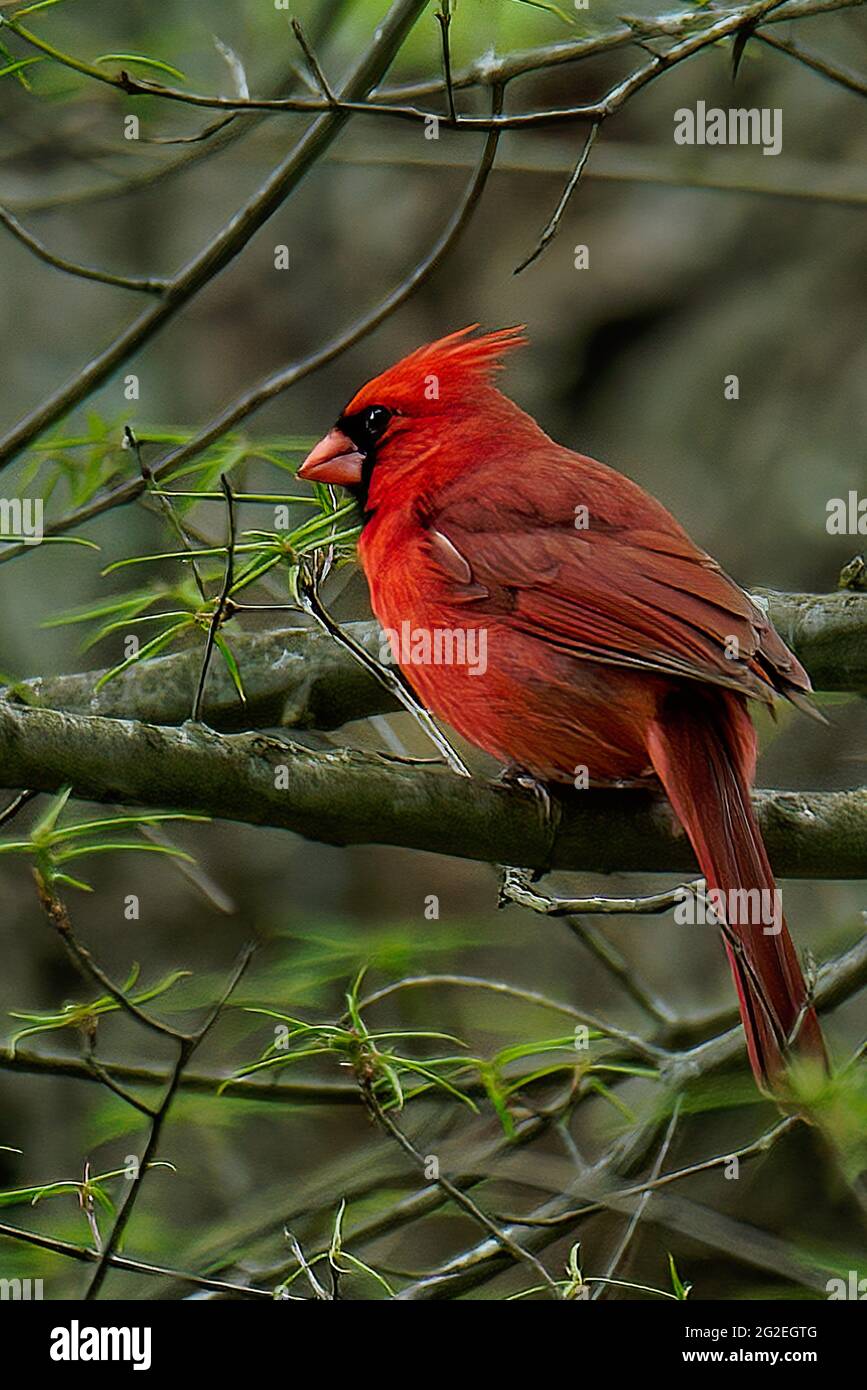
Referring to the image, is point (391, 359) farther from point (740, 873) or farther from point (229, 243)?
point (740, 873)

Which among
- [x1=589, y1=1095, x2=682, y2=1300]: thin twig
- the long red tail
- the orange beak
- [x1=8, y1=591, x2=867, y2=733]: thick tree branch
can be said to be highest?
the orange beak

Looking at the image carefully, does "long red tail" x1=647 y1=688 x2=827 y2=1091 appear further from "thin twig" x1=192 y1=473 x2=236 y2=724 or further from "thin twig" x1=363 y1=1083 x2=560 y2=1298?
"thin twig" x1=192 y1=473 x2=236 y2=724

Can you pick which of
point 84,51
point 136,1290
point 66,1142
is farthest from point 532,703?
point 84,51

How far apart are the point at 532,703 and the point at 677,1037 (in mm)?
567

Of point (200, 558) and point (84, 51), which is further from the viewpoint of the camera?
point (84, 51)

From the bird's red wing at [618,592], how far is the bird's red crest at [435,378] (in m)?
0.16

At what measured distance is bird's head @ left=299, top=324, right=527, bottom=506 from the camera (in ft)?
6.66

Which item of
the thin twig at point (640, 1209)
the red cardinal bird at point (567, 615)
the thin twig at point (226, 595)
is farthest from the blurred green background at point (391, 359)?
the thin twig at point (226, 595)

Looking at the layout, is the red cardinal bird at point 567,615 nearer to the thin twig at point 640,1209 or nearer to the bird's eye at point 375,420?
the bird's eye at point 375,420

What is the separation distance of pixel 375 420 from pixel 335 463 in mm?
81

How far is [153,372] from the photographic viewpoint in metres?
2.47

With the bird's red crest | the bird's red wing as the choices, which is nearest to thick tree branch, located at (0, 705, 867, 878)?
the bird's red wing

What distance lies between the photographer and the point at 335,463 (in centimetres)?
202
